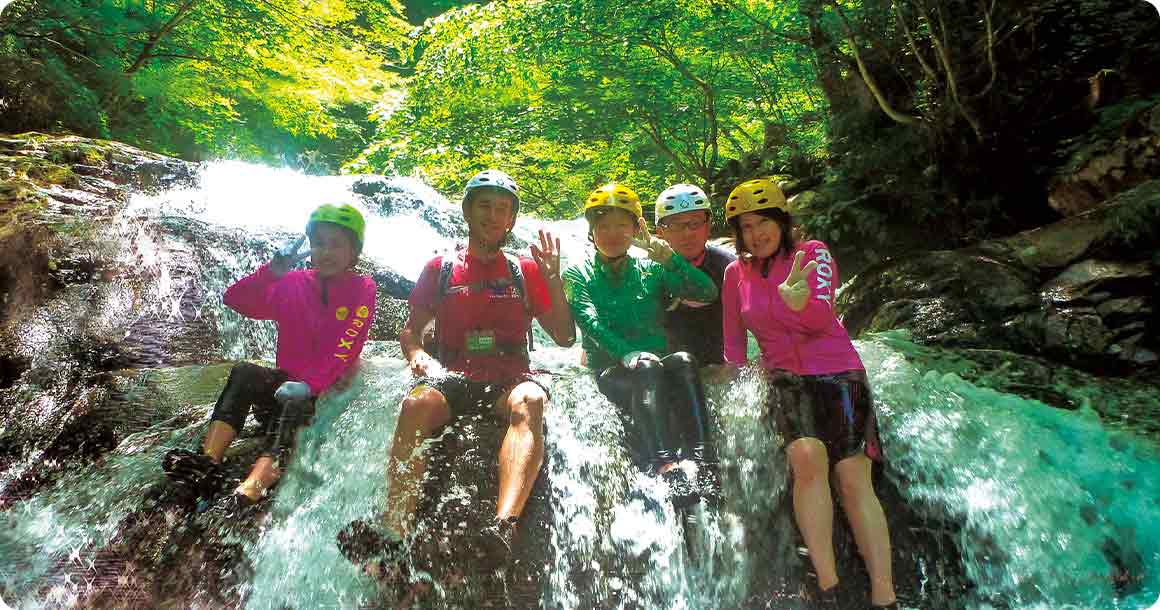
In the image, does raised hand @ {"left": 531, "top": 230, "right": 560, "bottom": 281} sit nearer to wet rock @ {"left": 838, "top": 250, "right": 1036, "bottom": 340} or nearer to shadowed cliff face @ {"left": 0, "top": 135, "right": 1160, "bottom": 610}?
shadowed cliff face @ {"left": 0, "top": 135, "right": 1160, "bottom": 610}

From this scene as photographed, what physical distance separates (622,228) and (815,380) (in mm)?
1145

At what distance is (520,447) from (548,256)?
2.87 ft

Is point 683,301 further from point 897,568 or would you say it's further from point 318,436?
point 318,436

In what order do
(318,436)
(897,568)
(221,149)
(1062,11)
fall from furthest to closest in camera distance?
(221,149) < (1062,11) < (318,436) < (897,568)

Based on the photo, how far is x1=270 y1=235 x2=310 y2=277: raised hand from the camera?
2769 millimetres

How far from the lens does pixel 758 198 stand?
8.98 feet

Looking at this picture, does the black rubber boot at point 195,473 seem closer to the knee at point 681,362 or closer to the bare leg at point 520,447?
the bare leg at point 520,447

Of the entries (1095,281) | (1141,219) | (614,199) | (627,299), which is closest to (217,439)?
(627,299)

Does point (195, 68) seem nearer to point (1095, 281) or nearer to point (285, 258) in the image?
point (285, 258)

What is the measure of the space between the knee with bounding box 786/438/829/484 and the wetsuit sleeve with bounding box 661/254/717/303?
80 cm

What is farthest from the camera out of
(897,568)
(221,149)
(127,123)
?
(221,149)

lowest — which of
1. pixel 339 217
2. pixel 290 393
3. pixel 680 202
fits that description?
pixel 290 393

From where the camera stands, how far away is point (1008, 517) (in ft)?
8.45

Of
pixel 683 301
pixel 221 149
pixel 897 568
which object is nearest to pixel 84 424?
pixel 683 301
